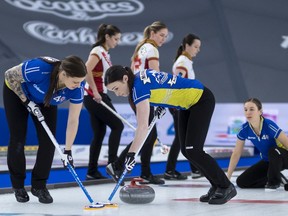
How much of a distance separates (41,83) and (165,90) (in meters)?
0.75

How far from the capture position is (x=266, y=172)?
5.78 meters

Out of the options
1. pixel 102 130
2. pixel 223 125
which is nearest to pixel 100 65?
pixel 102 130

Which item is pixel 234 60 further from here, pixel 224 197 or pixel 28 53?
pixel 224 197

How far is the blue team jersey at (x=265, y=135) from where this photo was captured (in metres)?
5.48

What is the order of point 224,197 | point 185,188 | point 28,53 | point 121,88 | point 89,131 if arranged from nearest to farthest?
1. point 121,88
2. point 224,197
3. point 185,188
4. point 89,131
5. point 28,53

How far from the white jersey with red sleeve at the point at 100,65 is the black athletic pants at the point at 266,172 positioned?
1404 millimetres

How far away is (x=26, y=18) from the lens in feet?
40.6

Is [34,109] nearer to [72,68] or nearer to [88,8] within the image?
[72,68]

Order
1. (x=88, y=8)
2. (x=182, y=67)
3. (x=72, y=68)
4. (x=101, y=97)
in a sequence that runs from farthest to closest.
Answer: (x=88, y=8), (x=182, y=67), (x=101, y=97), (x=72, y=68)

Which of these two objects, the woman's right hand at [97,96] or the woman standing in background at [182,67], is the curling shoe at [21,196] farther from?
the woman standing in background at [182,67]

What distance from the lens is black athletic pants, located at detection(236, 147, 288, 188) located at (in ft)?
18.0

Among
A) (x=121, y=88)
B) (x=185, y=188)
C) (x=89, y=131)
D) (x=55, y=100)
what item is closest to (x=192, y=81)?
(x=121, y=88)

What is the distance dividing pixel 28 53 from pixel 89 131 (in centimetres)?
252

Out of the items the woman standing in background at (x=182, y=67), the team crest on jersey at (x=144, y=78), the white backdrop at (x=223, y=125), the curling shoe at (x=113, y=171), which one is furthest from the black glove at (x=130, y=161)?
the white backdrop at (x=223, y=125)
